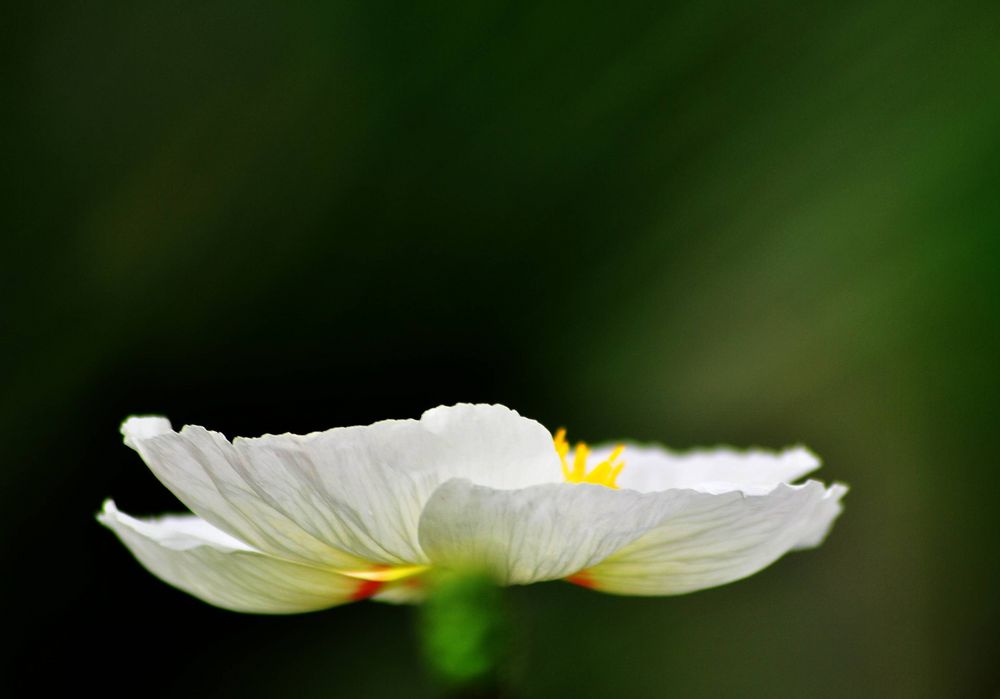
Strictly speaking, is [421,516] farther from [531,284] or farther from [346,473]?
[531,284]

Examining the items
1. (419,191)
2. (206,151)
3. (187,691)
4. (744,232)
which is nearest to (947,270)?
(744,232)

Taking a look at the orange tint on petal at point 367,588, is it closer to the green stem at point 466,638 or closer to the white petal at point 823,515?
the green stem at point 466,638

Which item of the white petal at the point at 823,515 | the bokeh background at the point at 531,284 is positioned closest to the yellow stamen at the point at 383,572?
the white petal at the point at 823,515

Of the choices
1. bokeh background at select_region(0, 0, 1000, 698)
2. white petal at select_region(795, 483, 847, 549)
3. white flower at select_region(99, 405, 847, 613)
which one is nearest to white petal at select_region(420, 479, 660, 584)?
white flower at select_region(99, 405, 847, 613)

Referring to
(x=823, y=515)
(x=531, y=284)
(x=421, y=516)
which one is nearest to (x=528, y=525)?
(x=421, y=516)

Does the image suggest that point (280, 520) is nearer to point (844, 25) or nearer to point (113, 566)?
point (113, 566)

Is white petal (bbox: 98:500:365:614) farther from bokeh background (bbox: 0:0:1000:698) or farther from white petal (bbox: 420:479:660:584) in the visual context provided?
bokeh background (bbox: 0:0:1000:698)
